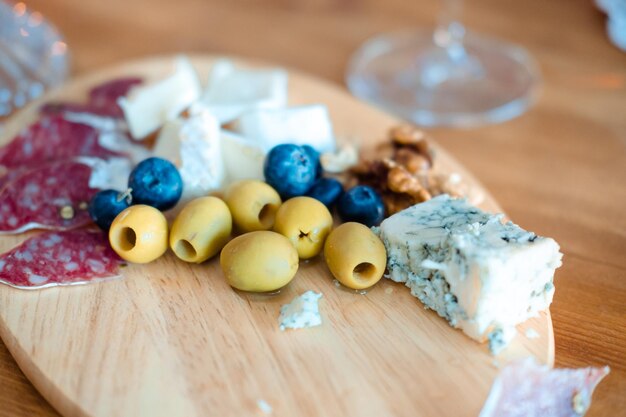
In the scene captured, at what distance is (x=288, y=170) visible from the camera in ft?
3.98

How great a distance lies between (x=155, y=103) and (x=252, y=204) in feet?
1.38

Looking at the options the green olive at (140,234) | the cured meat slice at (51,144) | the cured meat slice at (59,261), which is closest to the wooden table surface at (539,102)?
the cured meat slice at (59,261)

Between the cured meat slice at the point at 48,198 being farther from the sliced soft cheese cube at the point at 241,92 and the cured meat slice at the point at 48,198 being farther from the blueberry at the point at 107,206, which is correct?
the sliced soft cheese cube at the point at 241,92

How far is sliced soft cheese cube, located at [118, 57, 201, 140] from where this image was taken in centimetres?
143

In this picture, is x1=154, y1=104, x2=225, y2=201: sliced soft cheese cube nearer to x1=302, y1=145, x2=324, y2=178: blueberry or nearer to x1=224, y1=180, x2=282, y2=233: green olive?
x1=224, y1=180, x2=282, y2=233: green olive

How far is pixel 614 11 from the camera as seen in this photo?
205 cm

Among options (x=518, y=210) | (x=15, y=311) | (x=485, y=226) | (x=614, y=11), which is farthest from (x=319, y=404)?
(x=614, y=11)

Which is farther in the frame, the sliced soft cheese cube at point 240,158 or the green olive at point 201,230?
the sliced soft cheese cube at point 240,158

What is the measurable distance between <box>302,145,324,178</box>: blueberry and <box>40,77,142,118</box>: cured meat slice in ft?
1.56

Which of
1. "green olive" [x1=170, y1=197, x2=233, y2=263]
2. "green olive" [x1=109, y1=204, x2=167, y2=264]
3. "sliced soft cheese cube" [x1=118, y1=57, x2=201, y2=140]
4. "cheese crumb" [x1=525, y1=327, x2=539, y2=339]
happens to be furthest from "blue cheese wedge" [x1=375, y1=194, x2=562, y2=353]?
"sliced soft cheese cube" [x1=118, y1=57, x2=201, y2=140]

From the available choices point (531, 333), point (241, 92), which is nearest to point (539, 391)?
point (531, 333)

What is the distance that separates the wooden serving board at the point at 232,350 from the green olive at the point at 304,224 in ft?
0.13

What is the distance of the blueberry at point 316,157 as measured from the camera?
1.27 meters

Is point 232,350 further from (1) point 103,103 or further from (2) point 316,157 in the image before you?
(1) point 103,103
